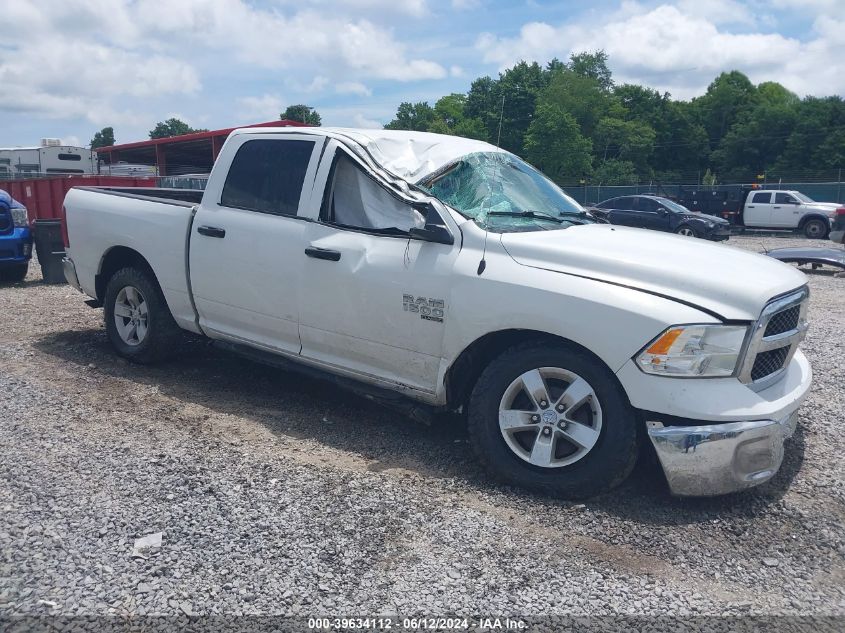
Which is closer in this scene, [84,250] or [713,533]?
[713,533]

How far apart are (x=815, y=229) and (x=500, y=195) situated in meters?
25.5

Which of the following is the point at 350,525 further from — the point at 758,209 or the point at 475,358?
the point at 758,209

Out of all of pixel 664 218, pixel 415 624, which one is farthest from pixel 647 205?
pixel 415 624

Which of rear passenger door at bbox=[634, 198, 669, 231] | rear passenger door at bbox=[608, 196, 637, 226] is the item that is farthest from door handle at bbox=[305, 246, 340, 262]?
rear passenger door at bbox=[608, 196, 637, 226]

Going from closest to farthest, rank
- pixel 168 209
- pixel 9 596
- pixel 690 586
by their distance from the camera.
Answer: pixel 9 596 < pixel 690 586 < pixel 168 209

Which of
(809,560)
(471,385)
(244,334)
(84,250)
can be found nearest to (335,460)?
(471,385)

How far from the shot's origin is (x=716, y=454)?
3.48 m

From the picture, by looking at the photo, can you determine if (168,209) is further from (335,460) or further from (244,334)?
(335,460)

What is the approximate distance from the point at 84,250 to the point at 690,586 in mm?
5521

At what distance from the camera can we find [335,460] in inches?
169

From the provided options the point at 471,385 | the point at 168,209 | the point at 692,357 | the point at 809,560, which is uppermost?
the point at 168,209

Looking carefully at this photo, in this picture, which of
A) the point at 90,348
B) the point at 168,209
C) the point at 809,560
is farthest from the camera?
the point at 90,348

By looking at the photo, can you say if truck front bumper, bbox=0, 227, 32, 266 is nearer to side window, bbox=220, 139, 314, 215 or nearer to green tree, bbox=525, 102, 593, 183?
side window, bbox=220, 139, 314, 215

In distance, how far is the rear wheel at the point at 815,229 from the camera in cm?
2589
